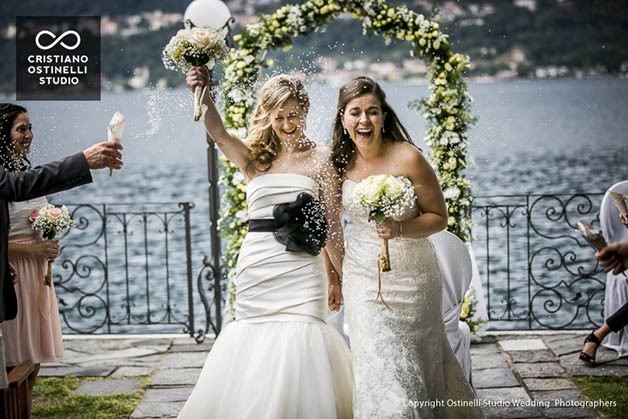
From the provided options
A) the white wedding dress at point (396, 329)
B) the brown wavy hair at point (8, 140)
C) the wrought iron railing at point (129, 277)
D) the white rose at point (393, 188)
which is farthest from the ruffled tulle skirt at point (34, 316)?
the wrought iron railing at point (129, 277)

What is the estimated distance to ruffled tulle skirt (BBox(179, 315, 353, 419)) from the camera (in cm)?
452

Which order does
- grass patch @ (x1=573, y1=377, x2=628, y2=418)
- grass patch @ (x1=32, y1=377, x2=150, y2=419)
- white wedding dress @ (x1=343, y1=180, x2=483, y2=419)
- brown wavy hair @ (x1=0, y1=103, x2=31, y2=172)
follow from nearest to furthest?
1. white wedding dress @ (x1=343, y1=180, x2=483, y2=419)
2. brown wavy hair @ (x1=0, y1=103, x2=31, y2=172)
3. grass patch @ (x1=573, y1=377, x2=628, y2=418)
4. grass patch @ (x1=32, y1=377, x2=150, y2=419)

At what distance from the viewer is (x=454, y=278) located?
5805 millimetres

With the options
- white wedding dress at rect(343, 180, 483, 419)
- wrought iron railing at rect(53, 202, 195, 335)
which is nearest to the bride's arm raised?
white wedding dress at rect(343, 180, 483, 419)

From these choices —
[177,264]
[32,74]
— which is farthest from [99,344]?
[177,264]

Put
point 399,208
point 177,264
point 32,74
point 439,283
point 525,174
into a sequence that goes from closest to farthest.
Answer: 1. point 399,208
2. point 439,283
3. point 32,74
4. point 177,264
5. point 525,174

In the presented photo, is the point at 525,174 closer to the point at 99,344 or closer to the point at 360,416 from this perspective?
the point at 99,344

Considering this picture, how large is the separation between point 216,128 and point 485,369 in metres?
3.10

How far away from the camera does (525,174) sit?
97.7ft

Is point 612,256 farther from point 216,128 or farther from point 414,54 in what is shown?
point 414,54

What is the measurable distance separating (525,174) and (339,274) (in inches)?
1016

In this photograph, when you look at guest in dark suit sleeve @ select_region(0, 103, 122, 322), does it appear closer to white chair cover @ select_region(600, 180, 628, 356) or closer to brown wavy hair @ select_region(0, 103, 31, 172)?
brown wavy hair @ select_region(0, 103, 31, 172)

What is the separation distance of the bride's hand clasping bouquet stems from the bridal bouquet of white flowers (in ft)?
3.05

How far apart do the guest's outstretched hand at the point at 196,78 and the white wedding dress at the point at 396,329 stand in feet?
2.92
